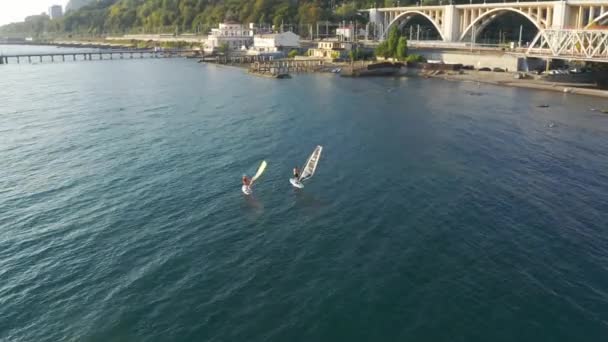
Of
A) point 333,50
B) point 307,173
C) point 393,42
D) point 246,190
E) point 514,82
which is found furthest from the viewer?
point 333,50

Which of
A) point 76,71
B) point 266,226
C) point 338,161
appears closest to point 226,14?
point 76,71

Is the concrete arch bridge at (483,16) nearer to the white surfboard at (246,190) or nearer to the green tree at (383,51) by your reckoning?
the green tree at (383,51)

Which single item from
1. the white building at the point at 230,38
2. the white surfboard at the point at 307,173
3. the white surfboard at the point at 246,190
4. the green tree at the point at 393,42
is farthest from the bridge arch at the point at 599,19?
the white building at the point at 230,38

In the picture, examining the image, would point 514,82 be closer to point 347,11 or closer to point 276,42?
point 276,42

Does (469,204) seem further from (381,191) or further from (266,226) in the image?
(266,226)

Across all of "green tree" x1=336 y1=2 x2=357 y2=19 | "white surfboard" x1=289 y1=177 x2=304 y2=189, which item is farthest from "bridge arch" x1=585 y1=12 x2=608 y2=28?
"green tree" x1=336 y1=2 x2=357 y2=19

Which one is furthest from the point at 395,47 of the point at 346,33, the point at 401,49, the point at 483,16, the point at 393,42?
the point at 346,33
